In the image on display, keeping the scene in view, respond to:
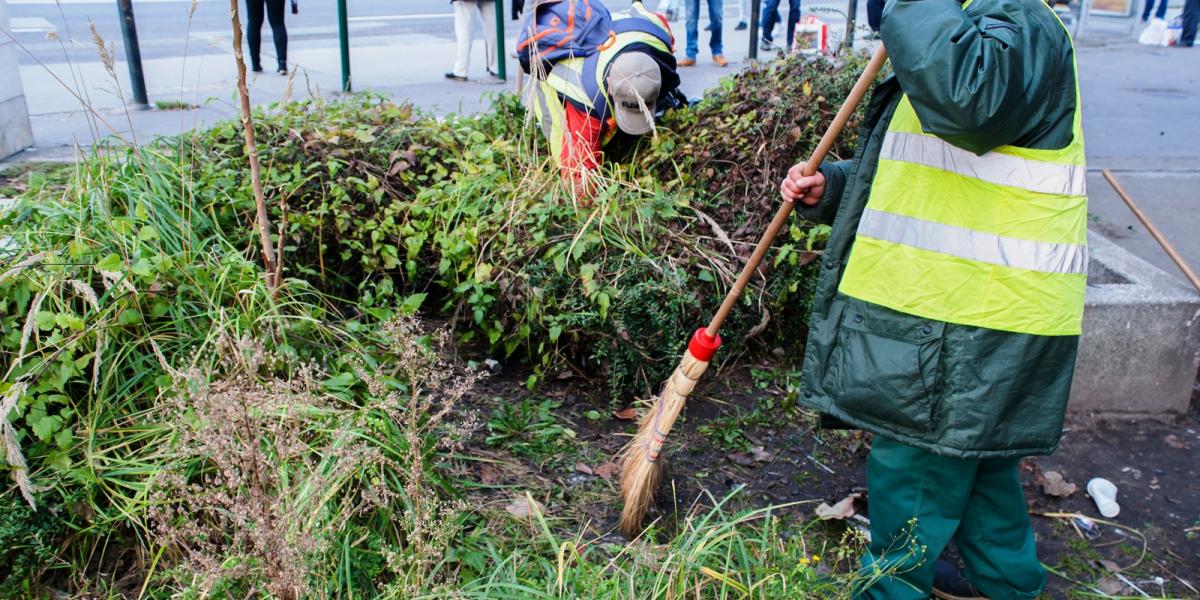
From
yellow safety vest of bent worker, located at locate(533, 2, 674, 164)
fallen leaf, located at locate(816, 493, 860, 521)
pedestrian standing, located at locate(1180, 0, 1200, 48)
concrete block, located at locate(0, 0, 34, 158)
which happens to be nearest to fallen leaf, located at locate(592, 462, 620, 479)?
fallen leaf, located at locate(816, 493, 860, 521)

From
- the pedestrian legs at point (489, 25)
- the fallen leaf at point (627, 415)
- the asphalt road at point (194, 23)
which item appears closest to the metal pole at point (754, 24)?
the pedestrian legs at point (489, 25)

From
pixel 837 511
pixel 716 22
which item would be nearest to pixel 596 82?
pixel 837 511

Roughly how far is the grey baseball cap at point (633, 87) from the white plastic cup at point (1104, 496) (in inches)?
83.4

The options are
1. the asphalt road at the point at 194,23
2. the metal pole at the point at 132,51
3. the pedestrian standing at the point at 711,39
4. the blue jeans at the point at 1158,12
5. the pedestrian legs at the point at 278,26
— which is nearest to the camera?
the metal pole at the point at 132,51

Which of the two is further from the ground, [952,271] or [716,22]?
Result: [716,22]

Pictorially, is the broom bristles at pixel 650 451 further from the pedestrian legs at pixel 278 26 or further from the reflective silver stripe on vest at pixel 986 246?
the pedestrian legs at pixel 278 26

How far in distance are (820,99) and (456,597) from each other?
107 inches

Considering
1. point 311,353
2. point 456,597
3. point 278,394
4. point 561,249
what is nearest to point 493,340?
point 561,249

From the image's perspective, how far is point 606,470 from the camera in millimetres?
3258

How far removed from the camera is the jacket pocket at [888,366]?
231 centimetres

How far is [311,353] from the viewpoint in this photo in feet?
10.2

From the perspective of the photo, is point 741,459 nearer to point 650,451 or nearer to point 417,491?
point 650,451

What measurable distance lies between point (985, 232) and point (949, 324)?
0.24 m

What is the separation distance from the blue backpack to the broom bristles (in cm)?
162
